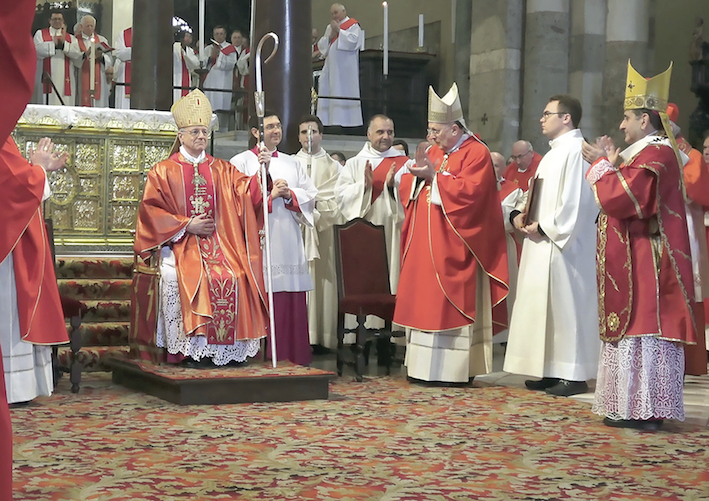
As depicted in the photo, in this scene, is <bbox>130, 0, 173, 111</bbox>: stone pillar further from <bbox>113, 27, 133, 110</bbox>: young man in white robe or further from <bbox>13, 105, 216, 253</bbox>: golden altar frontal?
<bbox>13, 105, 216, 253</bbox>: golden altar frontal

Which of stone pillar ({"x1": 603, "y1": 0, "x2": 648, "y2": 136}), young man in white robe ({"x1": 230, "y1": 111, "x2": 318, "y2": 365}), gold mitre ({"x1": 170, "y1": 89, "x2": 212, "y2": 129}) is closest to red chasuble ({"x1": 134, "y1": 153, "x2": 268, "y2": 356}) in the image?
gold mitre ({"x1": 170, "y1": 89, "x2": 212, "y2": 129})

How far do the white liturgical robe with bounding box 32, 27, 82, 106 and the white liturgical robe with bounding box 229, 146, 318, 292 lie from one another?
6793mm

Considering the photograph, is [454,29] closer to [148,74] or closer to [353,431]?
[148,74]

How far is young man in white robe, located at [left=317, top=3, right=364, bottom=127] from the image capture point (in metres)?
13.8

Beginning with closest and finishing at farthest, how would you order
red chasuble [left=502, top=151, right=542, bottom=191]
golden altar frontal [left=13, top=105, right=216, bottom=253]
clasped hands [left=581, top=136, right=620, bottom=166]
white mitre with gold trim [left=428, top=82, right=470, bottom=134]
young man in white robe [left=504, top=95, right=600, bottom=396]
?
clasped hands [left=581, top=136, right=620, bottom=166] < young man in white robe [left=504, top=95, right=600, bottom=396] < white mitre with gold trim [left=428, top=82, right=470, bottom=134] < golden altar frontal [left=13, top=105, right=216, bottom=253] < red chasuble [left=502, top=151, right=542, bottom=191]

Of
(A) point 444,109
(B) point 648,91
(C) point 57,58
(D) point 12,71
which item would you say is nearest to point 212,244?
(A) point 444,109

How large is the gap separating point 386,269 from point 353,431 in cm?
265

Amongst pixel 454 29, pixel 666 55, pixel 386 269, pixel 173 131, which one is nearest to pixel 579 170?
pixel 386 269

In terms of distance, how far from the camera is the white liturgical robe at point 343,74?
544 inches

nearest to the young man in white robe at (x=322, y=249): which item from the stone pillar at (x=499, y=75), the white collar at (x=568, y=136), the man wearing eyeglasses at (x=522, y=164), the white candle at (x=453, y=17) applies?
the man wearing eyeglasses at (x=522, y=164)

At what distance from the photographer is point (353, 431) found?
5.07 meters

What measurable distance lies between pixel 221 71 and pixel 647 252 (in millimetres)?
10973

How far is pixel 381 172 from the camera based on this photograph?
27.9 ft

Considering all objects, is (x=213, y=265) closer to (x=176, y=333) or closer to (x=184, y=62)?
(x=176, y=333)
